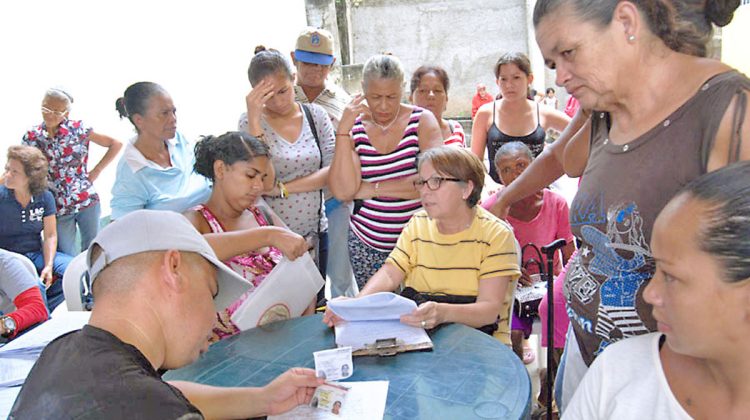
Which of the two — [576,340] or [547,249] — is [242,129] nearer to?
[547,249]

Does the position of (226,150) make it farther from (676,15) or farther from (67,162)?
(67,162)

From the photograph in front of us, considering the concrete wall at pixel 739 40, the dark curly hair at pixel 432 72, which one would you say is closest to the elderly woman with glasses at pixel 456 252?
the dark curly hair at pixel 432 72

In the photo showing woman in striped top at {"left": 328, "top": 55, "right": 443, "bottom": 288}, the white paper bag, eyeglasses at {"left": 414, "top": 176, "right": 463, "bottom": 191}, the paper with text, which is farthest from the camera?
woman in striped top at {"left": 328, "top": 55, "right": 443, "bottom": 288}

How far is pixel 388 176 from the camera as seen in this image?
125 inches

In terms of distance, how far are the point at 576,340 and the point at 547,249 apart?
0.74 meters

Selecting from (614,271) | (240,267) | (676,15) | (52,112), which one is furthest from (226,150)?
(52,112)

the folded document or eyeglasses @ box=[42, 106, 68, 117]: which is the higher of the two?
eyeglasses @ box=[42, 106, 68, 117]

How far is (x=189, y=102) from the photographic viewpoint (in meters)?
6.00

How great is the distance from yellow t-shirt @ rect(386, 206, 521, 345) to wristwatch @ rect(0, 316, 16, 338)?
6.84 feet

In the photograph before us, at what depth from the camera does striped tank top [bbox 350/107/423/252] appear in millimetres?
3148

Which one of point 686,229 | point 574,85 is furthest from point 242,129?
point 686,229

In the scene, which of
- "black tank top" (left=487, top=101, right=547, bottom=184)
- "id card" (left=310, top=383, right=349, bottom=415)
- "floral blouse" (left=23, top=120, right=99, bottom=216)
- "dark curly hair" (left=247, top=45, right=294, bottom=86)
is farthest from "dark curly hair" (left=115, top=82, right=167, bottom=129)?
"black tank top" (left=487, top=101, right=547, bottom=184)

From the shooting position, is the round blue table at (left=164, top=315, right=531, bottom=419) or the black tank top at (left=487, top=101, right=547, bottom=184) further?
the black tank top at (left=487, top=101, right=547, bottom=184)

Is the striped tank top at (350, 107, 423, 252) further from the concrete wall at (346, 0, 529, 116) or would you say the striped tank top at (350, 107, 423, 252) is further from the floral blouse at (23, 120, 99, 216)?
the concrete wall at (346, 0, 529, 116)
